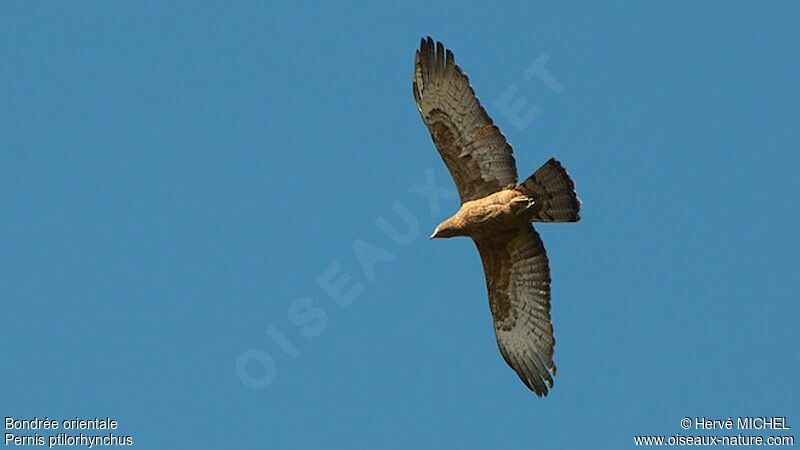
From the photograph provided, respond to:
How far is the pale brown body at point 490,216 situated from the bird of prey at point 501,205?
0.01 meters

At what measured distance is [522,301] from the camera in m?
13.9

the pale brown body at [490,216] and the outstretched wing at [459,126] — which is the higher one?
the outstretched wing at [459,126]

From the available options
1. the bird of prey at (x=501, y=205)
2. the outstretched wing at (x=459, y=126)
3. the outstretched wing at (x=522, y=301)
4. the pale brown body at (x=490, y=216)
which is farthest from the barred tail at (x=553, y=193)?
the outstretched wing at (x=522, y=301)

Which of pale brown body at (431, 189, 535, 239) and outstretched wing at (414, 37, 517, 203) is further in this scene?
outstretched wing at (414, 37, 517, 203)

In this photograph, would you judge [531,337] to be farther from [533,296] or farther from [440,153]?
[440,153]

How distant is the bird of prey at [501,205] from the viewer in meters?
13.1

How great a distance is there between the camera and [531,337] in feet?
45.5

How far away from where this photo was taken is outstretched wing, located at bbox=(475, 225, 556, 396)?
1373cm

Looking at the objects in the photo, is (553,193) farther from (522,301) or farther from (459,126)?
(522,301)

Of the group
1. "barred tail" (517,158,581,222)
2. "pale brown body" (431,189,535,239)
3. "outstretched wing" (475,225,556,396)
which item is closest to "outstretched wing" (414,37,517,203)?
"pale brown body" (431,189,535,239)

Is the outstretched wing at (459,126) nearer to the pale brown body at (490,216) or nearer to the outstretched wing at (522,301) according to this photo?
the pale brown body at (490,216)

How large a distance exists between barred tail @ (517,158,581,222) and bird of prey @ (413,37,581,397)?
0.01 metres

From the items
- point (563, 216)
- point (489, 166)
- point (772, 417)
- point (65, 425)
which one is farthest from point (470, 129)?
point (65, 425)

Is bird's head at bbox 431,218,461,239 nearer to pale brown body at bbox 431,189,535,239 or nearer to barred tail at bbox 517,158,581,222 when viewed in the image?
pale brown body at bbox 431,189,535,239
